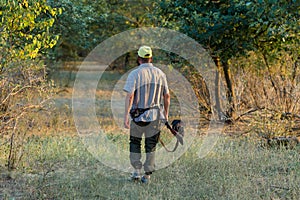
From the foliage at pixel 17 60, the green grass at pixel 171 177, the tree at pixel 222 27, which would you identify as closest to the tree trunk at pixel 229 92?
the tree at pixel 222 27

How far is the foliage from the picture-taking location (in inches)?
228

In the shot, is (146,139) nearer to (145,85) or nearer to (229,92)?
(145,85)

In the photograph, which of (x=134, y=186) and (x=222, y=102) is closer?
(x=134, y=186)

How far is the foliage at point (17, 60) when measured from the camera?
5.79 metres

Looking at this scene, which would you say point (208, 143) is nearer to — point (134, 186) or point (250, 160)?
point (250, 160)

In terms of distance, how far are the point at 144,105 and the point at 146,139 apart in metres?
0.49

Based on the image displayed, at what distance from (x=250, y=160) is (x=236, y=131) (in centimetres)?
325

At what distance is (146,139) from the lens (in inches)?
237

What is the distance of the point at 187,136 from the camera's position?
9.38m

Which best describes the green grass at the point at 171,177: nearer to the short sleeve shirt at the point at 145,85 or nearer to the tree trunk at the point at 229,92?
the short sleeve shirt at the point at 145,85

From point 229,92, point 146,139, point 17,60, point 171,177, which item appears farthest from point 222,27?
point 17,60

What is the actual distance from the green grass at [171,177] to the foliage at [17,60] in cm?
45

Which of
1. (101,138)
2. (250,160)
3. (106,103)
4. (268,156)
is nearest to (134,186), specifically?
(250,160)

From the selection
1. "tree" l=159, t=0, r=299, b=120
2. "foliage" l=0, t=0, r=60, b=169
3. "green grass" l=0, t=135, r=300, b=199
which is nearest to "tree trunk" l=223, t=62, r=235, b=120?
"tree" l=159, t=0, r=299, b=120
